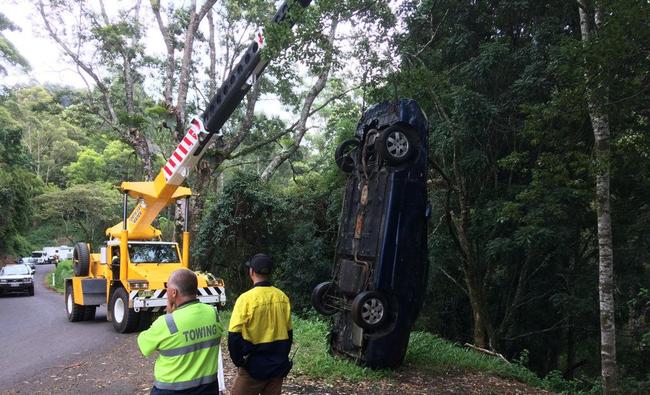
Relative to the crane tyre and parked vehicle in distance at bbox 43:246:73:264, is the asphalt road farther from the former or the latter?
parked vehicle in distance at bbox 43:246:73:264

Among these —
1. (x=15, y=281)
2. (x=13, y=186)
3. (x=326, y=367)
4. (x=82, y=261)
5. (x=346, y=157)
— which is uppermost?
(x=13, y=186)

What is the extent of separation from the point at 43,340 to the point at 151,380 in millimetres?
4893

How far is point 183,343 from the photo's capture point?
3.06 metres

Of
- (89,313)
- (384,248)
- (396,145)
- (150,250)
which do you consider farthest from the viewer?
(89,313)

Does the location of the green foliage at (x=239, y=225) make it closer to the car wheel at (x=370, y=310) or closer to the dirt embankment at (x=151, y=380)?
the dirt embankment at (x=151, y=380)

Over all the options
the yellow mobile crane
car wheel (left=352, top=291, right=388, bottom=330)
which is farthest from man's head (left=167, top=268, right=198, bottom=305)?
the yellow mobile crane

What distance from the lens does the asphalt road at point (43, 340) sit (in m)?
7.82

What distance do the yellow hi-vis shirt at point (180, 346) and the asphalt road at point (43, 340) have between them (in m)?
4.94

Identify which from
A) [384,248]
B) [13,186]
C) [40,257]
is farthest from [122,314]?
[40,257]

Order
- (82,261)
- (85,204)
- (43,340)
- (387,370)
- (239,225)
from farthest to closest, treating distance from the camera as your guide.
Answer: (85,204), (239,225), (82,261), (43,340), (387,370)

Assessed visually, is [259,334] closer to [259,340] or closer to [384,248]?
[259,340]

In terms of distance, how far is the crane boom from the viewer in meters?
9.23

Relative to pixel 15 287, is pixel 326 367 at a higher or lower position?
higher

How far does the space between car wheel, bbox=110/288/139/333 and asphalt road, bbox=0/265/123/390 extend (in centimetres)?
21
